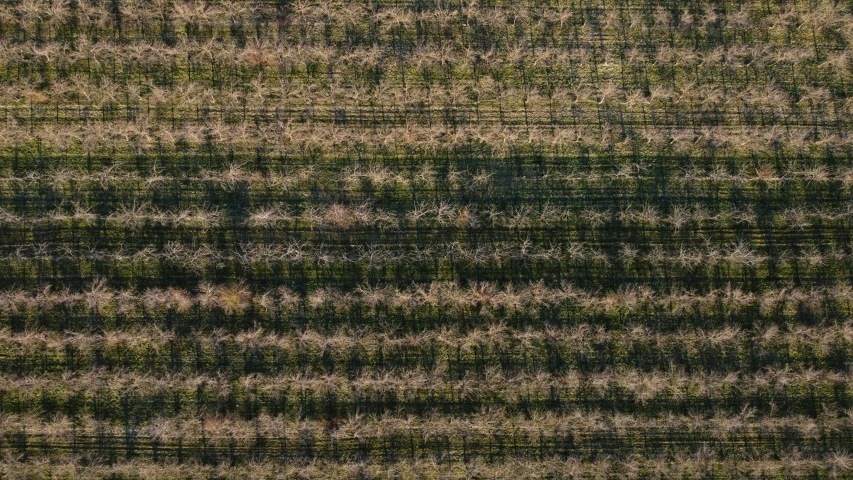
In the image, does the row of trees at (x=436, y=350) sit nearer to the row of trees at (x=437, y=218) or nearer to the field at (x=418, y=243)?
the field at (x=418, y=243)

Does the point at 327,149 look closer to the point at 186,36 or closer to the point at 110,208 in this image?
the point at 186,36

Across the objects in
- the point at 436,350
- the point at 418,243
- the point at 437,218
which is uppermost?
the point at 437,218

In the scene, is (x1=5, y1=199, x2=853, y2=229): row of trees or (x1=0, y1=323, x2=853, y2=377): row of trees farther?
(x1=5, y1=199, x2=853, y2=229): row of trees

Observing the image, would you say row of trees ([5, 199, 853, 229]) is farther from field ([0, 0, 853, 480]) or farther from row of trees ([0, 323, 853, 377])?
row of trees ([0, 323, 853, 377])

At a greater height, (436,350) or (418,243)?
(418,243)

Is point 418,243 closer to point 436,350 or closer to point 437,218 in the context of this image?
point 437,218

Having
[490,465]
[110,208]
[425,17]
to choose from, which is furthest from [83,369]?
[425,17]

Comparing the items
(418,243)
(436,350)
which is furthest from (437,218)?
(436,350)

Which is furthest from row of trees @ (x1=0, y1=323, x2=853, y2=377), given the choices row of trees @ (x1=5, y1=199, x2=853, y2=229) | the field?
row of trees @ (x1=5, y1=199, x2=853, y2=229)
